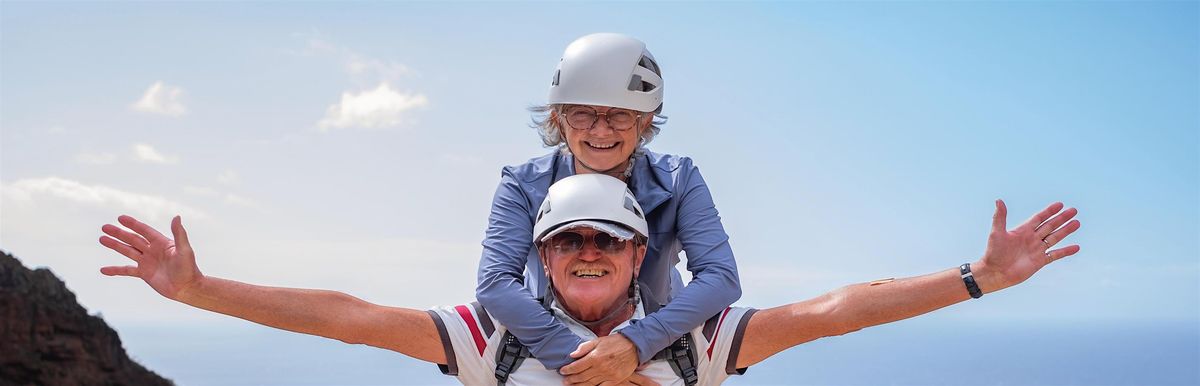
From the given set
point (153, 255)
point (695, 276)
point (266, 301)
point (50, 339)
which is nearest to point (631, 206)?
point (695, 276)

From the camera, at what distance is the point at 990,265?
11477 mm

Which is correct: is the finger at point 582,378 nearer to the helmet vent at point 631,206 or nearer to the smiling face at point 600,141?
the helmet vent at point 631,206

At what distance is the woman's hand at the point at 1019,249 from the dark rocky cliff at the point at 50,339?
6.20 m

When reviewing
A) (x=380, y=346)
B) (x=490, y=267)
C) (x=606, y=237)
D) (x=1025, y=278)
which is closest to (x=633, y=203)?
(x=606, y=237)

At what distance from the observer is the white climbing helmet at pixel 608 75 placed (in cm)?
1238

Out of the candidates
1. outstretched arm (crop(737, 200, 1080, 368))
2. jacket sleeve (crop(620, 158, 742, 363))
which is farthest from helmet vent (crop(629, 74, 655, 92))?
outstretched arm (crop(737, 200, 1080, 368))

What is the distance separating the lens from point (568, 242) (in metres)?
11.7

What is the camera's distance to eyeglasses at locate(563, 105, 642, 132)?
1223cm

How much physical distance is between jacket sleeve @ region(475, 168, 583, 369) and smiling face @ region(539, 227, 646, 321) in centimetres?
25

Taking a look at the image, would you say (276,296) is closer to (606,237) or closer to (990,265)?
(606,237)

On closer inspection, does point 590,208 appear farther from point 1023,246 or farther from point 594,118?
point 1023,246

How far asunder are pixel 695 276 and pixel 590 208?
953 mm

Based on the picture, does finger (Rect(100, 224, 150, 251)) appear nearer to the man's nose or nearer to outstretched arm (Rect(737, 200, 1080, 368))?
the man's nose

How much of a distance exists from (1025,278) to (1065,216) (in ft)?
1.78
